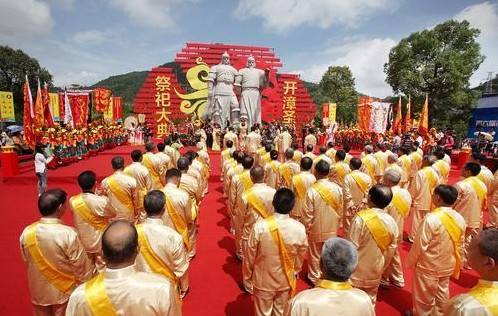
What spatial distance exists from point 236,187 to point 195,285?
166cm

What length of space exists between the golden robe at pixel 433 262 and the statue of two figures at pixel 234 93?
15.0 m

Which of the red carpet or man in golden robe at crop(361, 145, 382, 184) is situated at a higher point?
man in golden robe at crop(361, 145, 382, 184)

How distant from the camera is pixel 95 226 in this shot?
4008 millimetres

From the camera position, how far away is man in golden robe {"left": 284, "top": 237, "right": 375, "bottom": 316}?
1.84m

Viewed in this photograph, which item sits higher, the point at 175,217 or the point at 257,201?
the point at 257,201

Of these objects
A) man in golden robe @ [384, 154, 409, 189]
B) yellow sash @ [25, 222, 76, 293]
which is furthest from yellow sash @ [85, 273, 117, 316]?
man in golden robe @ [384, 154, 409, 189]

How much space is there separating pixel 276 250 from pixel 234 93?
54.6 ft

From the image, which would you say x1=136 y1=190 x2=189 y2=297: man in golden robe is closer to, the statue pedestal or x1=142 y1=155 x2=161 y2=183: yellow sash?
x1=142 y1=155 x2=161 y2=183: yellow sash

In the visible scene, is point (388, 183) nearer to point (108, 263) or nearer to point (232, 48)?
point (108, 263)

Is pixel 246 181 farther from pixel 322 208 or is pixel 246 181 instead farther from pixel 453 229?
pixel 453 229

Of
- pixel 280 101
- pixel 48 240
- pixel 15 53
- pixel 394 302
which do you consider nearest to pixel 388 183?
pixel 394 302

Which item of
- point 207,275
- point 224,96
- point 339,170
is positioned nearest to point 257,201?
point 207,275

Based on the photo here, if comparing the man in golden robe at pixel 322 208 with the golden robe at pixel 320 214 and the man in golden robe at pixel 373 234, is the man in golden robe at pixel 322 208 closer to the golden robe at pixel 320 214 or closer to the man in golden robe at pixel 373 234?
the golden robe at pixel 320 214

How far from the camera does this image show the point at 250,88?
60.2ft
